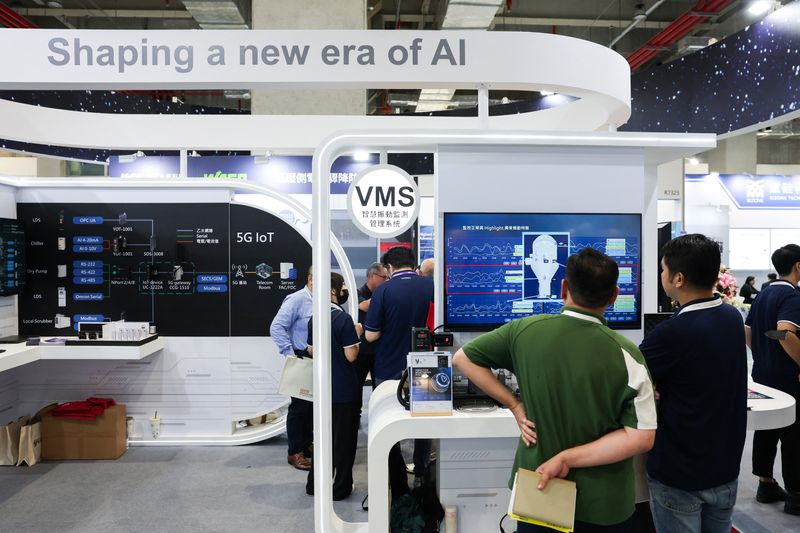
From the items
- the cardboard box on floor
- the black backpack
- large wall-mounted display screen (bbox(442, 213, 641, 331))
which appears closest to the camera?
the black backpack

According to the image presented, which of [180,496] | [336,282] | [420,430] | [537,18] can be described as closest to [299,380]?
[336,282]

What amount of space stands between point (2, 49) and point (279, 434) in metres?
3.44

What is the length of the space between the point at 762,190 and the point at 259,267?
404 inches

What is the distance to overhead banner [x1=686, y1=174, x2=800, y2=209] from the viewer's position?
11.1 metres

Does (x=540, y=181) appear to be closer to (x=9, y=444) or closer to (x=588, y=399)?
(x=588, y=399)

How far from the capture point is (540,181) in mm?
3129

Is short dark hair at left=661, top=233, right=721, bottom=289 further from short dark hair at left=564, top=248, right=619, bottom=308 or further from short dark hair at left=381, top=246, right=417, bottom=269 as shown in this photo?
short dark hair at left=381, top=246, right=417, bottom=269

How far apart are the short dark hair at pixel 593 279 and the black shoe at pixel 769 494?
9.22ft

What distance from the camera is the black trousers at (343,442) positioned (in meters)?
3.70

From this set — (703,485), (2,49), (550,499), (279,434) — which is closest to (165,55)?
(2,49)

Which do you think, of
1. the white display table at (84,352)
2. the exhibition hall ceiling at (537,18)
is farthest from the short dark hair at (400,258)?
the exhibition hall ceiling at (537,18)

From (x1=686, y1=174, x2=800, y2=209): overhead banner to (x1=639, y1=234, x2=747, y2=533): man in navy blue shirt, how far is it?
10.1 m

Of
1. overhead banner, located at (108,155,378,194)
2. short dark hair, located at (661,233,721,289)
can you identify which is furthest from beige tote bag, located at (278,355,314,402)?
overhead banner, located at (108,155,378,194)

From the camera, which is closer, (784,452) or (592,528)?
(592,528)
